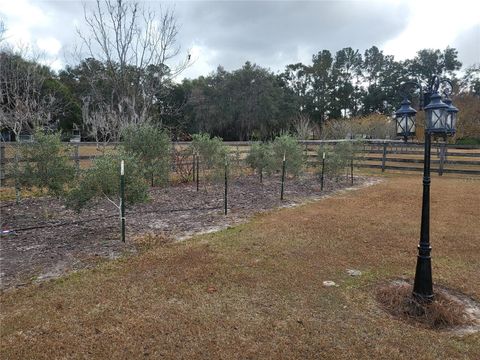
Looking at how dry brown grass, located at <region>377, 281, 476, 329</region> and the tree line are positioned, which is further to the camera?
the tree line

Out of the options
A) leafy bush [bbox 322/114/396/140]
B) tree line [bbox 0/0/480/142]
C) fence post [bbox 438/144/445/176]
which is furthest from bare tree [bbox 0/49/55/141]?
leafy bush [bbox 322/114/396/140]

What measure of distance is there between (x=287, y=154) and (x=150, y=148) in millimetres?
4310

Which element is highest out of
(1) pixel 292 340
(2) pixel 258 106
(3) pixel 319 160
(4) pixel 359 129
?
(2) pixel 258 106

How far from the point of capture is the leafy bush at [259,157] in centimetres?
1117

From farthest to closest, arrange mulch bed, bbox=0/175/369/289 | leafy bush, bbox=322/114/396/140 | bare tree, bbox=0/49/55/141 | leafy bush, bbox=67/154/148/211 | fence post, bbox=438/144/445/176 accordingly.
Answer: leafy bush, bbox=322/114/396/140, bare tree, bbox=0/49/55/141, fence post, bbox=438/144/445/176, leafy bush, bbox=67/154/148/211, mulch bed, bbox=0/175/369/289

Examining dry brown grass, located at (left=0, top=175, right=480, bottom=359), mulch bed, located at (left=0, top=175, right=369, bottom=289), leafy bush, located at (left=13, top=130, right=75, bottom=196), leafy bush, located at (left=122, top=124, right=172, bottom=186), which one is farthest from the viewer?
leafy bush, located at (left=122, top=124, right=172, bottom=186)

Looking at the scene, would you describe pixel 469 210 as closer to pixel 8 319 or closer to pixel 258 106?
pixel 8 319

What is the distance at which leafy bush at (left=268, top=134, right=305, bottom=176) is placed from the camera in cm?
1093

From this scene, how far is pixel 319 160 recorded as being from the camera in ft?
37.5

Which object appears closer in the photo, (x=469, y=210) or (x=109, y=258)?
(x=109, y=258)

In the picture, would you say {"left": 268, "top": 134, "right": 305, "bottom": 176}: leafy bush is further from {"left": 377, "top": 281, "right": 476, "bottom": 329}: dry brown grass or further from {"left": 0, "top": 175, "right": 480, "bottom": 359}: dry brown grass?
{"left": 377, "top": 281, "right": 476, "bottom": 329}: dry brown grass

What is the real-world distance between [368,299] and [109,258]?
114 inches

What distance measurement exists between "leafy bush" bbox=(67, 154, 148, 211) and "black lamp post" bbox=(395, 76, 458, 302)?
361cm

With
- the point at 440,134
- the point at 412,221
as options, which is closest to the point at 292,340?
the point at 440,134
